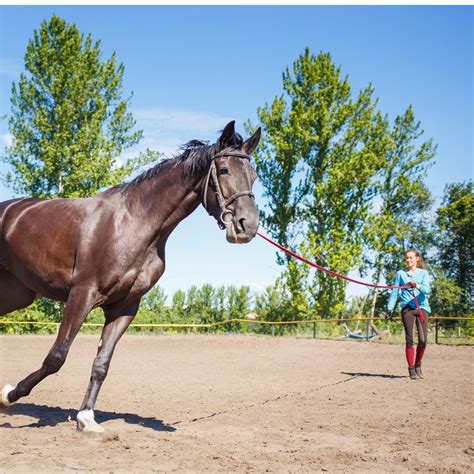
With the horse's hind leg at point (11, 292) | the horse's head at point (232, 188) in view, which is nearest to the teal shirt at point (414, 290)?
the horse's head at point (232, 188)

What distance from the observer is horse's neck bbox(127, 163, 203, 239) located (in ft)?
18.8

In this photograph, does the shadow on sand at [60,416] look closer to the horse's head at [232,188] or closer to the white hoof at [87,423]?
the white hoof at [87,423]

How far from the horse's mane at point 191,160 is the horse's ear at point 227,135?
0.03 feet

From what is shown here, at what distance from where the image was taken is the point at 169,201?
5754mm

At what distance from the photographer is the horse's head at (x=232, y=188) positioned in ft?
16.6

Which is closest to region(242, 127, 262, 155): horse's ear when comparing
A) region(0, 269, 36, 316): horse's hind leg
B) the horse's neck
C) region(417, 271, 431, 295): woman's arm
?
the horse's neck

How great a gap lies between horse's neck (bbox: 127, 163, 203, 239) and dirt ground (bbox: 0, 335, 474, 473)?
205 centimetres

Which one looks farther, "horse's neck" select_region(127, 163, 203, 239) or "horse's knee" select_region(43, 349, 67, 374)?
"horse's neck" select_region(127, 163, 203, 239)

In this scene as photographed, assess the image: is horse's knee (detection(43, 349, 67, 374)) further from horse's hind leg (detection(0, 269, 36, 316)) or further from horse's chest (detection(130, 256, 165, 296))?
horse's hind leg (detection(0, 269, 36, 316))

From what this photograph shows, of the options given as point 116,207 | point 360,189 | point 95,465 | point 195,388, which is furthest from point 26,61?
point 95,465

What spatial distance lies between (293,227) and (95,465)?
31.1m

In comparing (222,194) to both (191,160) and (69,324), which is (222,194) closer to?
(191,160)

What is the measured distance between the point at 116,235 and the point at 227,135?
1.43m

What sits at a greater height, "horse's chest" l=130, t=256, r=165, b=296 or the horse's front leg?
"horse's chest" l=130, t=256, r=165, b=296
